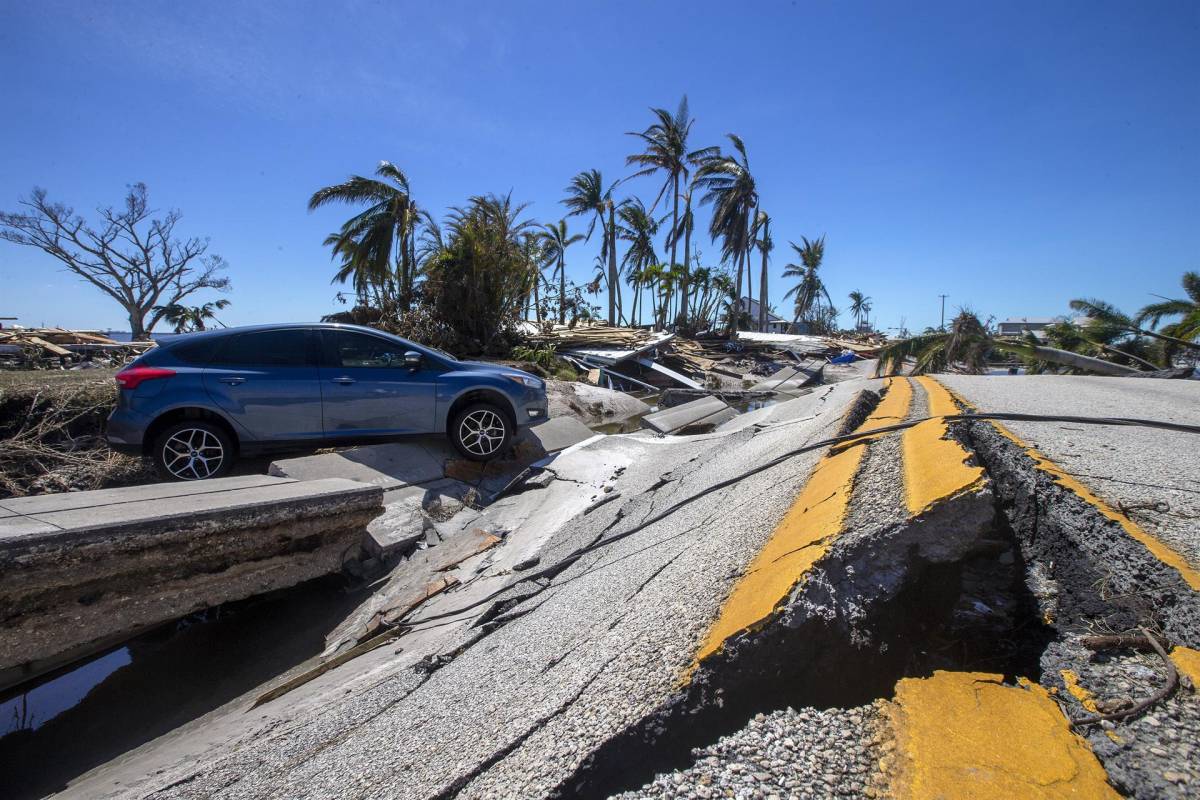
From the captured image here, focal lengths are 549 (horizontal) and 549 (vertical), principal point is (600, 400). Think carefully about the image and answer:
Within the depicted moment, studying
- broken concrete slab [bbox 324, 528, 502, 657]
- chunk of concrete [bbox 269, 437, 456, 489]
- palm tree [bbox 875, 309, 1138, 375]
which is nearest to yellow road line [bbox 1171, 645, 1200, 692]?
broken concrete slab [bbox 324, 528, 502, 657]

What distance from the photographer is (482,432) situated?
658cm

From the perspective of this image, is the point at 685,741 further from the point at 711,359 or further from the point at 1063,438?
the point at 711,359

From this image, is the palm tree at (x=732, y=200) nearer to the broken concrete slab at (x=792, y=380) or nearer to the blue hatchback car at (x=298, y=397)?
the broken concrete slab at (x=792, y=380)

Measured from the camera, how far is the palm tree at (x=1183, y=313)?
15.3 m

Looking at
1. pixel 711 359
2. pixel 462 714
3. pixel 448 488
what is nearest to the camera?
pixel 462 714

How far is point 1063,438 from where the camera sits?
3.01 meters

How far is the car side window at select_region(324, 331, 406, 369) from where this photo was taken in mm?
6102

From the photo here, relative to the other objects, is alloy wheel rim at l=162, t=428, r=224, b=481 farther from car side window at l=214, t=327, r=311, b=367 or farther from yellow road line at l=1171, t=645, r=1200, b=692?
yellow road line at l=1171, t=645, r=1200, b=692

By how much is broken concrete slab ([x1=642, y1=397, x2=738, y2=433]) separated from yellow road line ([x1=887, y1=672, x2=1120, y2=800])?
758cm

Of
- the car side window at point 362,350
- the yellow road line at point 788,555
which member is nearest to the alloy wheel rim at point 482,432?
the car side window at point 362,350

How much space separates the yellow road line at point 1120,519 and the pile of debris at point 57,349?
12128 mm

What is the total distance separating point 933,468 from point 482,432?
5081 millimetres

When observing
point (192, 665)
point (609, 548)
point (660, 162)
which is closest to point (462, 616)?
point (609, 548)

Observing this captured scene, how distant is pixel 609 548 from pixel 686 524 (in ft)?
1.88
